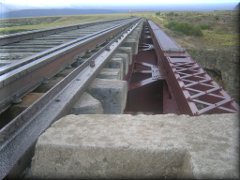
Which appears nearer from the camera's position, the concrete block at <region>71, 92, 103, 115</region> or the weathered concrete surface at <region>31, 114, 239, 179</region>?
the weathered concrete surface at <region>31, 114, 239, 179</region>

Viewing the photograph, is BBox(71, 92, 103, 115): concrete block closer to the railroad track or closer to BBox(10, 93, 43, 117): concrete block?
the railroad track

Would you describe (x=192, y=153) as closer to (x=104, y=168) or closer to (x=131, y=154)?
(x=131, y=154)

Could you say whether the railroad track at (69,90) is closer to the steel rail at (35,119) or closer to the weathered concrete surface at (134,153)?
the steel rail at (35,119)

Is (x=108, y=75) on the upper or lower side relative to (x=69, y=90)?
lower

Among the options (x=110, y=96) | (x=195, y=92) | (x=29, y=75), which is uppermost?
(x=29, y=75)

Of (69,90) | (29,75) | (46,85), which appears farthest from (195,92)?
(29,75)

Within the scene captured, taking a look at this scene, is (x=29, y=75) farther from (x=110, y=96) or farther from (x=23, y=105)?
(x=110, y=96)

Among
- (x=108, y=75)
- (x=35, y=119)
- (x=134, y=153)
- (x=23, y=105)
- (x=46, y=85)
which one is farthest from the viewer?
(x=108, y=75)

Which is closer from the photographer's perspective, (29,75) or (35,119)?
(35,119)

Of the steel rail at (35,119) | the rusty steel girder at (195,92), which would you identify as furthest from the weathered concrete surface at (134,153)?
the rusty steel girder at (195,92)

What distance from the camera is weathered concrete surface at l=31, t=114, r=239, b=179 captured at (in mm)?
2195

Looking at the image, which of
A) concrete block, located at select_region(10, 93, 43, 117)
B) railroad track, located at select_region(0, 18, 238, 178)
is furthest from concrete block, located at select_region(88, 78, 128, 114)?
concrete block, located at select_region(10, 93, 43, 117)

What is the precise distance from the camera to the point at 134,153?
2.25m

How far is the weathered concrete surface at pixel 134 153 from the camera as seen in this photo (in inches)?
86.4
